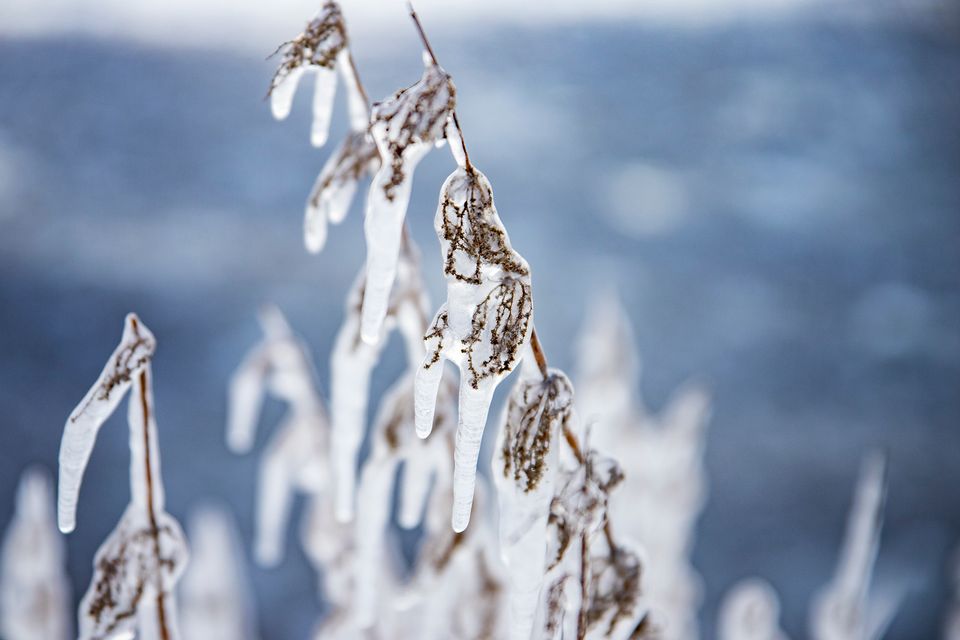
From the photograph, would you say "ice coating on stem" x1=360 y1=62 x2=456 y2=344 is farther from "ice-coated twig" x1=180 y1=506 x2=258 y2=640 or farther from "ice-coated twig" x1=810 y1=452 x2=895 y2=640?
"ice-coated twig" x1=180 y1=506 x2=258 y2=640

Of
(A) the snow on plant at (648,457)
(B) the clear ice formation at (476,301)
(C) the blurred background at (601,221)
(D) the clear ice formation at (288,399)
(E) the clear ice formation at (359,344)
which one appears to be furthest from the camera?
(C) the blurred background at (601,221)

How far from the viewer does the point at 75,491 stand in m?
0.41

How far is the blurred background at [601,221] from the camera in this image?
2.37m

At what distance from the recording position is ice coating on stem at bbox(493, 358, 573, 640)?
0.38 metres

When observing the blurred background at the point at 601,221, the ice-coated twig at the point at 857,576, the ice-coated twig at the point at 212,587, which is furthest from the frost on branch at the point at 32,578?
the blurred background at the point at 601,221

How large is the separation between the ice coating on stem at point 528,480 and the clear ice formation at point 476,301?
0.04 m

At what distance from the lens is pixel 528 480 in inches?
15.0

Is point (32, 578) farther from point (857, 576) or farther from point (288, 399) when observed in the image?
point (857, 576)

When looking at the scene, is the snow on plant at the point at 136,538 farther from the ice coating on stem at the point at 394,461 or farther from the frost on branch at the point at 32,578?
the frost on branch at the point at 32,578

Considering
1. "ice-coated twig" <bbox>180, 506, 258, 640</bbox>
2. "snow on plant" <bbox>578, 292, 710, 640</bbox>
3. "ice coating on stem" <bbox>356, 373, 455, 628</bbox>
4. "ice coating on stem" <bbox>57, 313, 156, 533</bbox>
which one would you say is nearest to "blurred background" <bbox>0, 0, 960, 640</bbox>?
"ice-coated twig" <bbox>180, 506, 258, 640</bbox>

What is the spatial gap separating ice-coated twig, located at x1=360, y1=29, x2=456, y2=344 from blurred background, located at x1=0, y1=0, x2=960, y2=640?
6.25 feet

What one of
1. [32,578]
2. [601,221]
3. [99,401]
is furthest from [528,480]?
[601,221]

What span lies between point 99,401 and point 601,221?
2.64 m

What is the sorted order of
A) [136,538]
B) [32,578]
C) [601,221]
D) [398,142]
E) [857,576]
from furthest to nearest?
[601,221] → [32,578] → [857,576] → [136,538] → [398,142]
